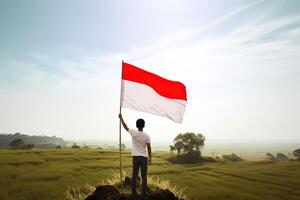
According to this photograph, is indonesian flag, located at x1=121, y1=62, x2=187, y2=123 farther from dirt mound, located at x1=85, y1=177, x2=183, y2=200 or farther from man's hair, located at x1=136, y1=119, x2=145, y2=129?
dirt mound, located at x1=85, y1=177, x2=183, y2=200

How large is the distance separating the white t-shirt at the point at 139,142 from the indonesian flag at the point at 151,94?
193 centimetres

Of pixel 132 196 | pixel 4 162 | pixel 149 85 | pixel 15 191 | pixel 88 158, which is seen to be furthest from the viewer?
pixel 88 158

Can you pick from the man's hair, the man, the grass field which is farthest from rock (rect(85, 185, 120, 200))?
the grass field

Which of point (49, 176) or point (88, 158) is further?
point (88, 158)

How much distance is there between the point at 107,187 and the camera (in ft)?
36.3

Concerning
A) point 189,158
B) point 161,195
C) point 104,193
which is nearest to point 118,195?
point 104,193

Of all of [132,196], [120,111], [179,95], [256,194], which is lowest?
[256,194]

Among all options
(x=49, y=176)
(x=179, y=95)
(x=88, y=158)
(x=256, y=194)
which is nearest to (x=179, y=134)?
(x=88, y=158)

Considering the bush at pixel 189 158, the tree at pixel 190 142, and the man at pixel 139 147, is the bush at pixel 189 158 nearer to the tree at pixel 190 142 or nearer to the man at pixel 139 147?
the tree at pixel 190 142

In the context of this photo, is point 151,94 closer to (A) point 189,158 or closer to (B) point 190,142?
(A) point 189,158

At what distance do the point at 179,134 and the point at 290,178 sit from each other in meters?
58.0

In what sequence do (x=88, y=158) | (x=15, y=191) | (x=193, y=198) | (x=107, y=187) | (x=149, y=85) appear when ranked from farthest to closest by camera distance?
(x=88, y=158), (x=193, y=198), (x=15, y=191), (x=149, y=85), (x=107, y=187)

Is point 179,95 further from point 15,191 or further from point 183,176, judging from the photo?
point 183,176

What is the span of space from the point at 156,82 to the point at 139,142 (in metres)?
3.66
